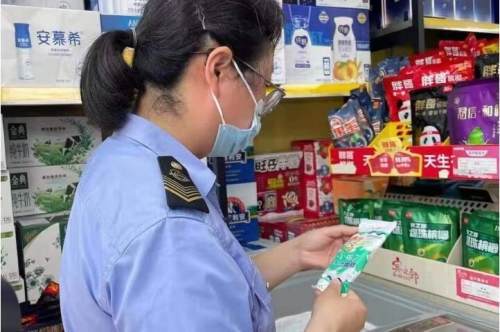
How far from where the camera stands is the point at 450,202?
154cm

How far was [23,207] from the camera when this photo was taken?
147 cm

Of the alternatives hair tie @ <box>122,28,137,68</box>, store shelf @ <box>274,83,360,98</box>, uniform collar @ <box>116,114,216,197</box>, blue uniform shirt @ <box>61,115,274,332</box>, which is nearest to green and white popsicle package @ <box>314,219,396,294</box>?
blue uniform shirt @ <box>61,115,274,332</box>

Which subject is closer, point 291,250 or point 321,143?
point 291,250

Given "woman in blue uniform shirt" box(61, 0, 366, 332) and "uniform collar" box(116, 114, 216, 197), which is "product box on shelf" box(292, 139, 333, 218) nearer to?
"woman in blue uniform shirt" box(61, 0, 366, 332)

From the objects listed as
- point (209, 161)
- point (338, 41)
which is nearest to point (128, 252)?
point (209, 161)

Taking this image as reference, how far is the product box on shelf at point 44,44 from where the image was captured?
51.0 inches

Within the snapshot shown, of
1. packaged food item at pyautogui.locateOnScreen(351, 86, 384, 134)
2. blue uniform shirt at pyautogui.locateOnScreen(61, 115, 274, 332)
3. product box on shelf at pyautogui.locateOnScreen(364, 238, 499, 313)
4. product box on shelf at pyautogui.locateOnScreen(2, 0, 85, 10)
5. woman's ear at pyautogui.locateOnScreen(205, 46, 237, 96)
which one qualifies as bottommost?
product box on shelf at pyautogui.locateOnScreen(364, 238, 499, 313)

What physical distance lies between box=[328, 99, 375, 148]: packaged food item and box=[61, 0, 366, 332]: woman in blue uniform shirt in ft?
2.06

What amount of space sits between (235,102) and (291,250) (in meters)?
0.52

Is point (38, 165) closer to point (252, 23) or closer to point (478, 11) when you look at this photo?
point (252, 23)

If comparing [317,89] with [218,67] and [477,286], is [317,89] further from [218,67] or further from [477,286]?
[218,67]

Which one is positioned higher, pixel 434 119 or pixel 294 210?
pixel 434 119

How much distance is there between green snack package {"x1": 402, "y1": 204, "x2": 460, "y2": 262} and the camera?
1.36 metres

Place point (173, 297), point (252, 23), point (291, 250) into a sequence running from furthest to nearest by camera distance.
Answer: point (291, 250)
point (252, 23)
point (173, 297)
